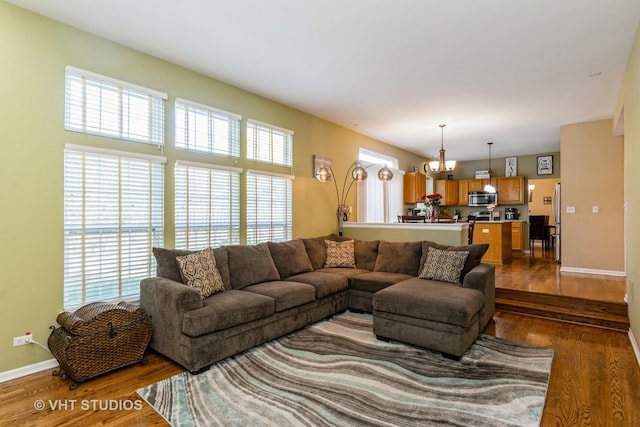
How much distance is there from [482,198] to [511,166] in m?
1.18

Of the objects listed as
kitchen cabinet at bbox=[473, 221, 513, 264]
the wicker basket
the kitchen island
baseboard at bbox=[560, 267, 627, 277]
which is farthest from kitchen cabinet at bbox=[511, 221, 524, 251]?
the wicker basket

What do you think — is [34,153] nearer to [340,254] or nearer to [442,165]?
[340,254]

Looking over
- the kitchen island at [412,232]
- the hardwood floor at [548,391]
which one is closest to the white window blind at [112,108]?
the hardwood floor at [548,391]

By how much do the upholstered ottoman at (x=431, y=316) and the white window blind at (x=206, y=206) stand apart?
2069 millimetres

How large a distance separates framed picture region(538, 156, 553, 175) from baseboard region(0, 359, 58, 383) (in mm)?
10524

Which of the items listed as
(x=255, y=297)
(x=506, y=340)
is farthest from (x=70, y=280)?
(x=506, y=340)

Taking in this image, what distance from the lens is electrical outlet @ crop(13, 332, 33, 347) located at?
2.74m

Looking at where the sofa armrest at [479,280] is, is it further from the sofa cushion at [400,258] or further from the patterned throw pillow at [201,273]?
the patterned throw pillow at [201,273]

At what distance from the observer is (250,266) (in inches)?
156

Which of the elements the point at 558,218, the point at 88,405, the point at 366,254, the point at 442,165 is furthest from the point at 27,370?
the point at 558,218

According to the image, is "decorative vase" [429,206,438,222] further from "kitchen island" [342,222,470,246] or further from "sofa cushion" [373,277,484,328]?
"sofa cushion" [373,277,484,328]

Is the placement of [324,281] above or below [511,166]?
below

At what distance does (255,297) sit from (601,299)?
4150 mm

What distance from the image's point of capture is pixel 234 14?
2840 millimetres
